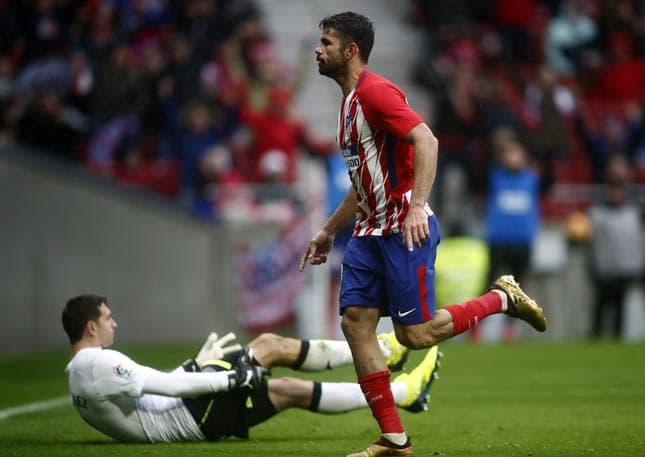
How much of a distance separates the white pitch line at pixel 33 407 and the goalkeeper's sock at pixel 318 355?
2.88 m

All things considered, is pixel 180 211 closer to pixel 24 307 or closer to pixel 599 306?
Answer: pixel 24 307

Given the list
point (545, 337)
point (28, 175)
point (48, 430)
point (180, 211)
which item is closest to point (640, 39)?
point (545, 337)

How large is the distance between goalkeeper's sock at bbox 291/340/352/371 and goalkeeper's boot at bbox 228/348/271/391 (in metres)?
0.40

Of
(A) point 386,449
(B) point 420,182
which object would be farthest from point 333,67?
(A) point 386,449

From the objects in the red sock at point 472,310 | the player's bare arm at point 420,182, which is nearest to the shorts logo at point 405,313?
the red sock at point 472,310

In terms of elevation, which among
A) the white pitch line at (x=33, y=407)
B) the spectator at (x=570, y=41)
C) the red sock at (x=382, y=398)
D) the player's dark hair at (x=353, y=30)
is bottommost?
the white pitch line at (x=33, y=407)

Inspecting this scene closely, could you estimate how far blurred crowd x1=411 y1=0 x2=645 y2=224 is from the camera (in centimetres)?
1817

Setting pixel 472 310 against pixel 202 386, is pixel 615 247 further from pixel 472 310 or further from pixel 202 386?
pixel 202 386

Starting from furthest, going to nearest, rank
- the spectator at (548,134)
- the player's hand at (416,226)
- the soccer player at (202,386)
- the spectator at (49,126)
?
the spectator at (548,134) → the spectator at (49,126) → the soccer player at (202,386) → the player's hand at (416,226)

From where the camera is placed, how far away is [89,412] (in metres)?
7.66

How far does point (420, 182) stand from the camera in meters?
6.67

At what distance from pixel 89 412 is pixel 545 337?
10.9 metres

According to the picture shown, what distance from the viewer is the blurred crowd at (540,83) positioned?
18172 millimetres

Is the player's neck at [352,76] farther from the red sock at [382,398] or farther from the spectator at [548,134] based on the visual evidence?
the spectator at [548,134]
